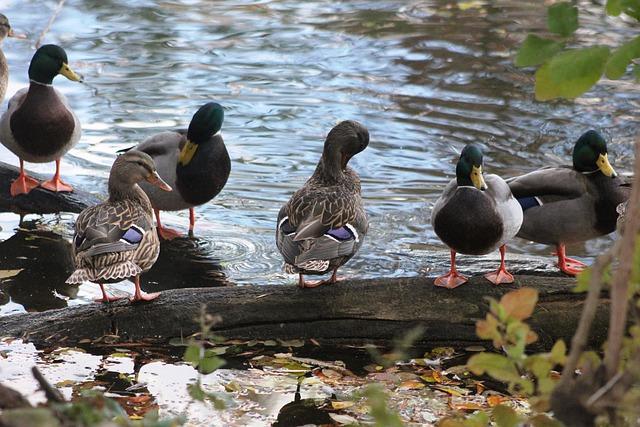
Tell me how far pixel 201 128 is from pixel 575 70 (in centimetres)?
512

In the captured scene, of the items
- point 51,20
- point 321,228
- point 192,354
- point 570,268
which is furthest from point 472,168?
point 51,20

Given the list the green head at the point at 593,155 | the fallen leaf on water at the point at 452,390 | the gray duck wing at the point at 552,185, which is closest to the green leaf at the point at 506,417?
the fallen leaf on water at the point at 452,390

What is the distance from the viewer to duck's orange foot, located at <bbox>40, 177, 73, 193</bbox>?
298 inches

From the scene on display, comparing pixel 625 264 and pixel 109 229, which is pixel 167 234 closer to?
pixel 109 229

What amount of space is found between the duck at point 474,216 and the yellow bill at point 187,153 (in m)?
2.16

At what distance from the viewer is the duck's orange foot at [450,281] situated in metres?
5.24

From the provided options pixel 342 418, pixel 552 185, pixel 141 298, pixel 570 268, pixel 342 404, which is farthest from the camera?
pixel 552 185

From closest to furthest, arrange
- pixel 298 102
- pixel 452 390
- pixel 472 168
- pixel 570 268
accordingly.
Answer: pixel 452 390
pixel 472 168
pixel 570 268
pixel 298 102

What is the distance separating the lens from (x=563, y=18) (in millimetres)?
2248

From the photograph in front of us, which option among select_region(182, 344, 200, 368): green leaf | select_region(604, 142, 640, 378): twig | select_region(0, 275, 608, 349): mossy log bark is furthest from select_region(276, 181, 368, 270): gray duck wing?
select_region(604, 142, 640, 378): twig

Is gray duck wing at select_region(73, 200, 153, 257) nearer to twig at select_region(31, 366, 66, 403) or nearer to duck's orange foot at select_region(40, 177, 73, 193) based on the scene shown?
duck's orange foot at select_region(40, 177, 73, 193)

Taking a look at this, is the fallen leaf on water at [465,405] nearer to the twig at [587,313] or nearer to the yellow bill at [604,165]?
the yellow bill at [604,165]

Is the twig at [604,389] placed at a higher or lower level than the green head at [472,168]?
higher

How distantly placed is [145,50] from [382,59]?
271 cm
